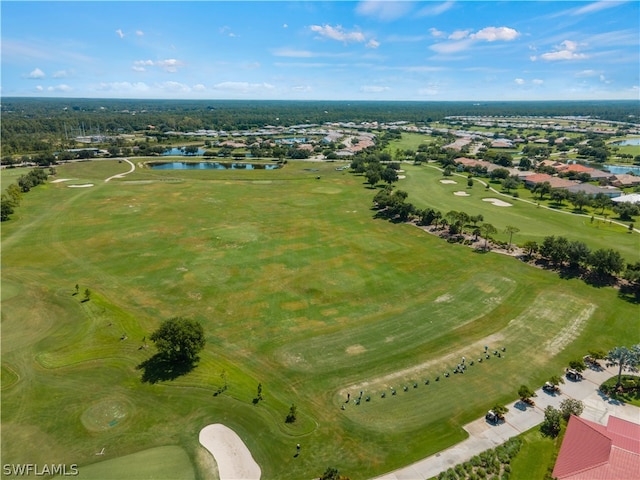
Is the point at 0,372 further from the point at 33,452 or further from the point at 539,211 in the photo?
the point at 539,211

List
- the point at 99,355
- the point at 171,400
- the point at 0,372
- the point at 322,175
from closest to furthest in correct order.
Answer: the point at 171,400 < the point at 0,372 < the point at 99,355 < the point at 322,175

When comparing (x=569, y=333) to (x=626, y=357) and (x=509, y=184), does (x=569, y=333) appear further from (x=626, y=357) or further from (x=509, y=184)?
(x=509, y=184)

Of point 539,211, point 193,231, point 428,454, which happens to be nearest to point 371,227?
point 193,231

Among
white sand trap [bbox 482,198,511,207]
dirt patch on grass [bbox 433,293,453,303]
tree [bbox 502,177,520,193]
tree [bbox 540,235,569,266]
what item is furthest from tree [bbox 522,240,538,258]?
tree [bbox 502,177,520,193]

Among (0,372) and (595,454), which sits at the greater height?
(595,454)

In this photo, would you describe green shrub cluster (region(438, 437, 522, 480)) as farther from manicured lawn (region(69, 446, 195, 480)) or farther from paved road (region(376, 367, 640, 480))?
manicured lawn (region(69, 446, 195, 480))
